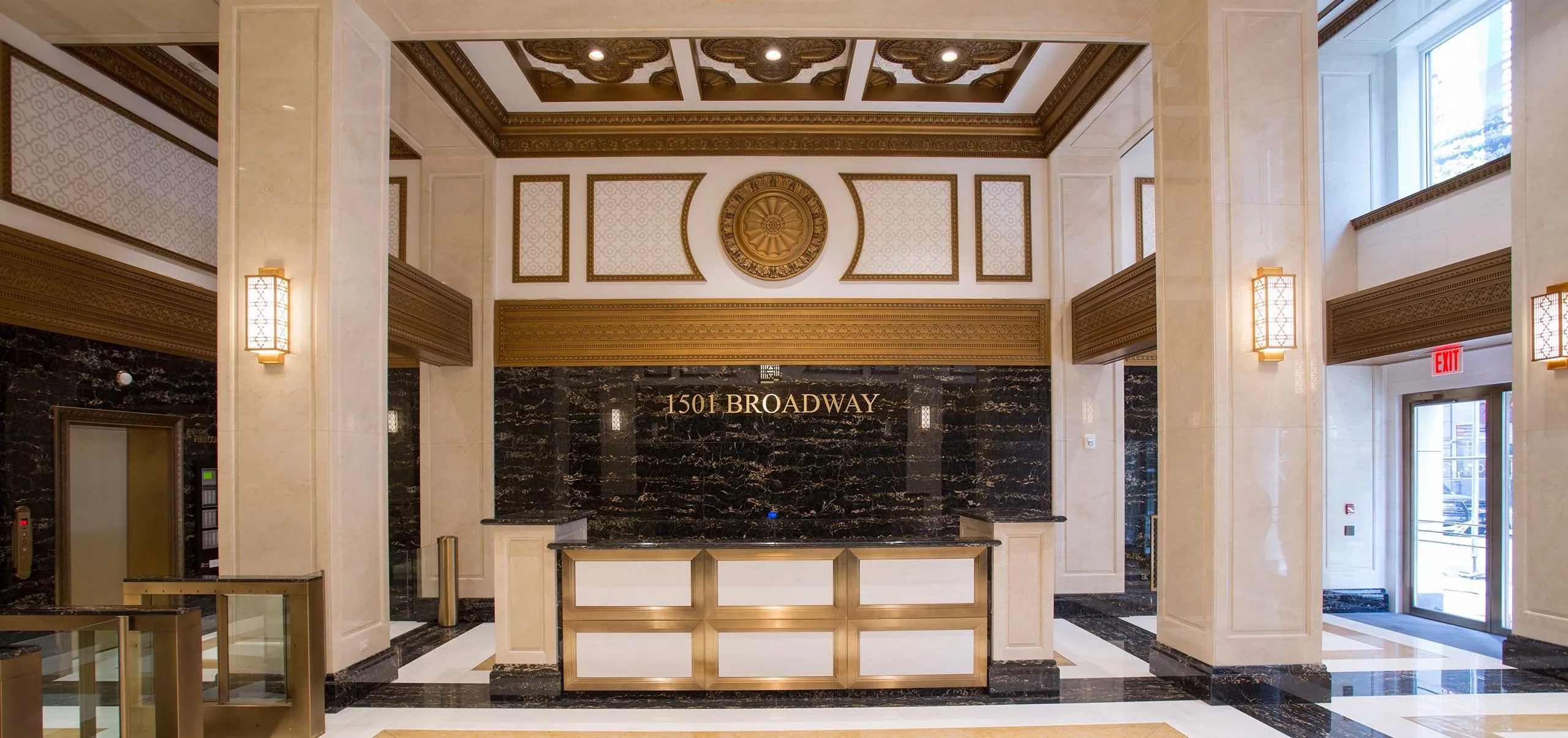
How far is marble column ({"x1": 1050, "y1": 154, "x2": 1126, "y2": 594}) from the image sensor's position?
8430 millimetres

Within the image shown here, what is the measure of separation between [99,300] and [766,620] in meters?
5.32

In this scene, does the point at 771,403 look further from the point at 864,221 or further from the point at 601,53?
the point at 601,53

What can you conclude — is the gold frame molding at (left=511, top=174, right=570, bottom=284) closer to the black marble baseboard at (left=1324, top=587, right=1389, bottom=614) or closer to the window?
the window

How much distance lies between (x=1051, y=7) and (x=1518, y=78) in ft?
10.4

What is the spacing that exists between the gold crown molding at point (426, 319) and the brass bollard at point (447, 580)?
1790mm

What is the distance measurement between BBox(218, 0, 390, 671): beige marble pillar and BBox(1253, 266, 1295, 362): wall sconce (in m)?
5.56

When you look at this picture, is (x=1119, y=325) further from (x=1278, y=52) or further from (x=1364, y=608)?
(x=1364, y=608)

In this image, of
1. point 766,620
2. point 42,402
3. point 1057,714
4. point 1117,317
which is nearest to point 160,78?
point 42,402

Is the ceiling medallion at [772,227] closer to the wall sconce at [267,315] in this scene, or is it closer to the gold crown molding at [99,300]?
the wall sconce at [267,315]

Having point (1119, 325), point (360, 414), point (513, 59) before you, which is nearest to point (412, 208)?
point (513, 59)

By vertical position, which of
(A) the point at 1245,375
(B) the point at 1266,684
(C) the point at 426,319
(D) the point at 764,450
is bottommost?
(B) the point at 1266,684

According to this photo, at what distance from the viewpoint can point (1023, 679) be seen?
16.5 feet

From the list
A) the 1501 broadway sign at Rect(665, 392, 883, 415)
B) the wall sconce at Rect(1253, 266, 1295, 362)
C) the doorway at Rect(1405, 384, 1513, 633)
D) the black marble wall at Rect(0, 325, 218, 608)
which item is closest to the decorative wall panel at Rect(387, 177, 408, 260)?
the black marble wall at Rect(0, 325, 218, 608)

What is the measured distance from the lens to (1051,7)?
5.52 metres
